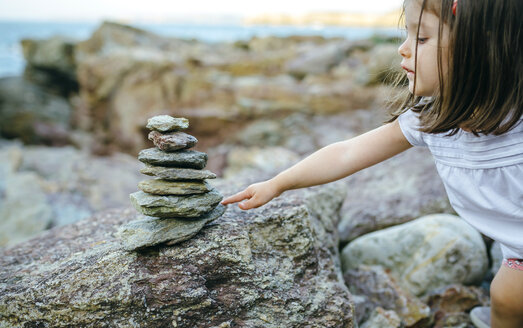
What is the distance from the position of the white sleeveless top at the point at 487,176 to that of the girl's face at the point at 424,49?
0.27m

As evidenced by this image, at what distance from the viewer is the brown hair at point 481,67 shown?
1.68 metres

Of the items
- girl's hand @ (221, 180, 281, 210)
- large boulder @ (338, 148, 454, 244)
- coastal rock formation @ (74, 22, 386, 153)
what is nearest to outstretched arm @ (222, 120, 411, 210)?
girl's hand @ (221, 180, 281, 210)

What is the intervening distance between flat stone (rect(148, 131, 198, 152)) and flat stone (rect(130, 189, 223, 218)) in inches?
10.2

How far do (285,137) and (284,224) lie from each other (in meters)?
5.52

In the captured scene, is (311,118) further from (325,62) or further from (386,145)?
(386,145)

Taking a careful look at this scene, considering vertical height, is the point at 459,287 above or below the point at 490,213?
below

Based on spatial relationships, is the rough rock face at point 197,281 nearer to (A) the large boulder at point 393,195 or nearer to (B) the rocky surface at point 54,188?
(A) the large boulder at point 393,195

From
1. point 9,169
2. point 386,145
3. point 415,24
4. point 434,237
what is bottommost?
point 9,169

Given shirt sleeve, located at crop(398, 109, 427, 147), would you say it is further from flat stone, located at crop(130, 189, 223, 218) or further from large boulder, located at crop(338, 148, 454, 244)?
large boulder, located at crop(338, 148, 454, 244)

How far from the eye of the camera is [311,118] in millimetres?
8242

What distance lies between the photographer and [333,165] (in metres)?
2.32

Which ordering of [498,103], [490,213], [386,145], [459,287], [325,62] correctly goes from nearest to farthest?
1. [498,103]
2. [490,213]
3. [386,145]
4. [459,287]
5. [325,62]

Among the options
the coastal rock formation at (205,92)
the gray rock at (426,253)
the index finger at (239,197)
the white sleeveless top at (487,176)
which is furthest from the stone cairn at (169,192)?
the coastal rock formation at (205,92)

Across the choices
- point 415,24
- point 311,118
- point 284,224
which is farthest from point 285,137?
point 415,24
